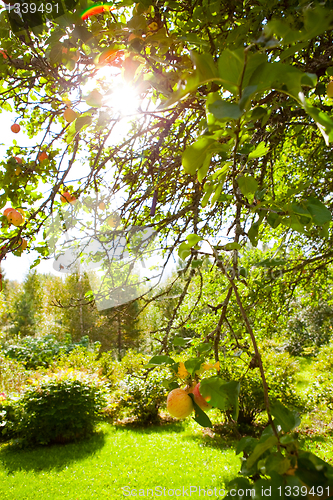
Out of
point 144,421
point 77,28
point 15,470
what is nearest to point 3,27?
point 77,28

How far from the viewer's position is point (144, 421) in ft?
25.1

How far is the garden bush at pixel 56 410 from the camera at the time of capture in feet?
20.4

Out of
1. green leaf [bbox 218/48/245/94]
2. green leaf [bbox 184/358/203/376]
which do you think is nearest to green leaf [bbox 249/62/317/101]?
green leaf [bbox 218/48/245/94]

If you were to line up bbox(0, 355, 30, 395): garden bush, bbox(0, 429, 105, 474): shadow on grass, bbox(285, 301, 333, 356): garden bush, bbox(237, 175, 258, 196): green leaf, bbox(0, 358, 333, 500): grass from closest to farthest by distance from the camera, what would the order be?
1. bbox(237, 175, 258, 196): green leaf
2. bbox(0, 358, 333, 500): grass
3. bbox(0, 429, 105, 474): shadow on grass
4. bbox(0, 355, 30, 395): garden bush
5. bbox(285, 301, 333, 356): garden bush

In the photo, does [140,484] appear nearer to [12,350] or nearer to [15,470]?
[15,470]

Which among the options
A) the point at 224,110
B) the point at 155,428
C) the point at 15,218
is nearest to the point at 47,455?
the point at 155,428

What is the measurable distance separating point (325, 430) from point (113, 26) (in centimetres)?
864

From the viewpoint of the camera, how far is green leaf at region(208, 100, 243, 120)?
41 centimetres

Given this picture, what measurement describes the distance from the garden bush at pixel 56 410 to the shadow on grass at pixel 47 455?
23 centimetres

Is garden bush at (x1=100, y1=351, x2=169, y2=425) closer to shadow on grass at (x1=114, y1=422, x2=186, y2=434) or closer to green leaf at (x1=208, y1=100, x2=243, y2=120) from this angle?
shadow on grass at (x1=114, y1=422, x2=186, y2=434)

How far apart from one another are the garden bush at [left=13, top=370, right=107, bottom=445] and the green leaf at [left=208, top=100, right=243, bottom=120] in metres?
7.09

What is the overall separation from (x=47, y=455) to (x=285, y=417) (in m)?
6.73

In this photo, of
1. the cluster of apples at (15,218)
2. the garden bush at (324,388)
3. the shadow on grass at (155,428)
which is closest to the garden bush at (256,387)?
the garden bush at (324,388)

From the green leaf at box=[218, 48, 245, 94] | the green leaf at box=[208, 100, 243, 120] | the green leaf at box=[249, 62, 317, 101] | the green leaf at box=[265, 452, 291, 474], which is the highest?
the green leaf at box=[218, 48, 245, 94]
